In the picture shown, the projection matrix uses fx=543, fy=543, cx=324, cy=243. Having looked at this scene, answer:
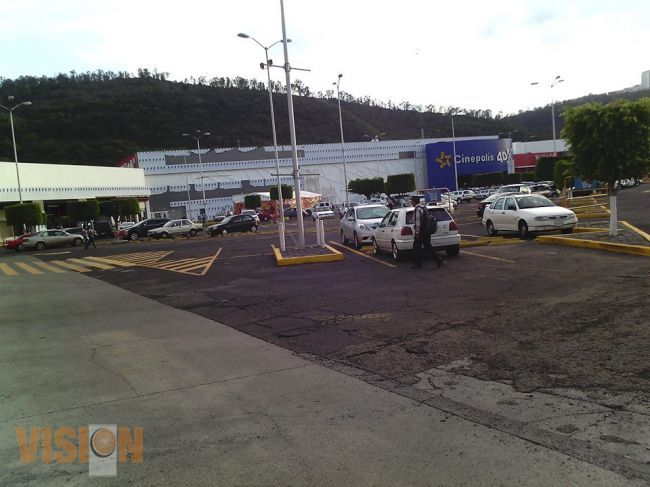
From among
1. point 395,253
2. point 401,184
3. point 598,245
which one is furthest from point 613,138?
point 401,184

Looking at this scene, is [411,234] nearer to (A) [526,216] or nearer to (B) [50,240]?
(A) [526,216]

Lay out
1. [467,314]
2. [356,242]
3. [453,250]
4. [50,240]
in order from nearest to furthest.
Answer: [467,314], [453,250], [356,242], [50,240]

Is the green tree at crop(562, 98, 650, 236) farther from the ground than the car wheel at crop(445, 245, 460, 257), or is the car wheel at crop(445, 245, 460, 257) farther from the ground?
the green tree at crop(562, 98, 650, 236)

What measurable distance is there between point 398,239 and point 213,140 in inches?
4841

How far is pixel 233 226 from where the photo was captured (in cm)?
4284

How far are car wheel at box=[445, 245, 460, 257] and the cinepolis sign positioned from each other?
76689 mm

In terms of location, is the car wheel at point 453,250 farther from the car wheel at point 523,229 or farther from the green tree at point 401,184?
the green tree at point 401,184

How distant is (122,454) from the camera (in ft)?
14.0

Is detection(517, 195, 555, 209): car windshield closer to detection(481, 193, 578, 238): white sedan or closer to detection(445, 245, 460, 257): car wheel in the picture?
detection(481, 193, 578, 238): white sedan

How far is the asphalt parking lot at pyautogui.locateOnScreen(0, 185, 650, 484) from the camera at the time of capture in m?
5.74

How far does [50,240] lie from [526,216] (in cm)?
3529

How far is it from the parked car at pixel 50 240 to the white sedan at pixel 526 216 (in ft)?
108

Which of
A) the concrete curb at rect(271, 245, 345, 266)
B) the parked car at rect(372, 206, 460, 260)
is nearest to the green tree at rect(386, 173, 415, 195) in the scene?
the concrete curb at rect(271, 245, 345, 266)

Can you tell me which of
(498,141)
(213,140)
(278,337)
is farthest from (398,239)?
(213,140)
